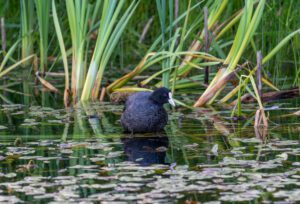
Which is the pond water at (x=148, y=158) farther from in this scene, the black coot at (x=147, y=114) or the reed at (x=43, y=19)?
the reed at (x=43, y=19)

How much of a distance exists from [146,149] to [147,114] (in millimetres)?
825

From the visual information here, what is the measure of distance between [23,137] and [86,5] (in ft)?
7.19

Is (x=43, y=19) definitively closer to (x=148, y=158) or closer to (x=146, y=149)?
(x=146, y=149)

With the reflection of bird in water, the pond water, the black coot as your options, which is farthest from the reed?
the reflection of bird in water

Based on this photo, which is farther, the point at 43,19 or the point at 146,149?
the point at 43,19

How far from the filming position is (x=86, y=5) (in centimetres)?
893

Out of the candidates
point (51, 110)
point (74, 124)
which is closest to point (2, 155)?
point (74, 124)

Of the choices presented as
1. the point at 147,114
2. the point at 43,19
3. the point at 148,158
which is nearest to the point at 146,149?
the point at 148,158

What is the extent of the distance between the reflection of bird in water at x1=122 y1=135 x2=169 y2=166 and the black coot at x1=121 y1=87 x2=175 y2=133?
164 mm

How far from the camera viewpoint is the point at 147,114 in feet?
24.9

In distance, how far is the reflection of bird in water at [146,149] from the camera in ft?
20.7

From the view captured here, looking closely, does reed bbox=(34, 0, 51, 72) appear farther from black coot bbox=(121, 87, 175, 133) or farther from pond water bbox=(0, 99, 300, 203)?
black coot bbox=(121, 87, 175, 133)

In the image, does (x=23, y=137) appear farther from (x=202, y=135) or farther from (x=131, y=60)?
(x=131, y=60)

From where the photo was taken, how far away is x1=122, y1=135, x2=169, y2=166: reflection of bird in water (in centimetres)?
631
